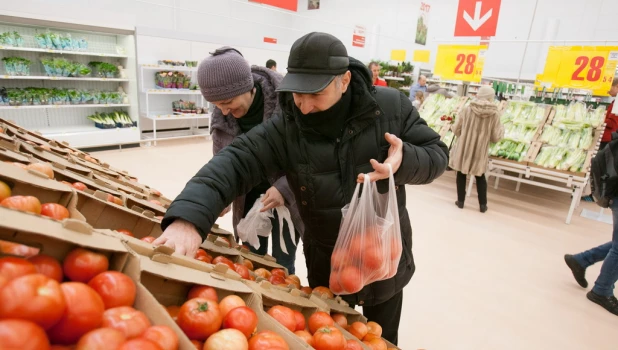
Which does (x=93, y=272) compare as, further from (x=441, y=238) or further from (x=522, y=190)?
(x=522, y=190)

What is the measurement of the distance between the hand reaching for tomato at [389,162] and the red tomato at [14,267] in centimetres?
87

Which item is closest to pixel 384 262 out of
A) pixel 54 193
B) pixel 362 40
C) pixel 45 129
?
pixel 54 193

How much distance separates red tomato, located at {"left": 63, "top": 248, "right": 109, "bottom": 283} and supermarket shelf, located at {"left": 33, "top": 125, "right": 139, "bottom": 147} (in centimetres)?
609

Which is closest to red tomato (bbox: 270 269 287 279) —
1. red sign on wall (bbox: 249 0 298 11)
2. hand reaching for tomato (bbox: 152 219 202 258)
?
hand reaching for tomato (bbox: 152 219 202 258)

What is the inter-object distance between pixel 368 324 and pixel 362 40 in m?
9.35

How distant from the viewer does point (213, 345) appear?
73cm

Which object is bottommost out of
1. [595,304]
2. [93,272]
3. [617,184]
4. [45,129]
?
[595,304]

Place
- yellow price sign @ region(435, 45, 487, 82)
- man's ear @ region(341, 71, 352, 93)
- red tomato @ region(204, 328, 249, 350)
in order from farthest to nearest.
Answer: yellow price sign @ region(435, 45, 487, 82) < man's ear @ region(341, 71, 352, 93) < red tomato @ region(204, 328, 249, 350)

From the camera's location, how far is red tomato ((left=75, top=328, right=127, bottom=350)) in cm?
54

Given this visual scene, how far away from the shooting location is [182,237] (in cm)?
111

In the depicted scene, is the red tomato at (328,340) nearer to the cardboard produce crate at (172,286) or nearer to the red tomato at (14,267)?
the cardboard produce crate at (172,286)

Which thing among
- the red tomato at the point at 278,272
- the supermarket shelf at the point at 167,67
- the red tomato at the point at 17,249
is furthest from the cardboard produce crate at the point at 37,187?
the supermarket shelf at the point at 167,67

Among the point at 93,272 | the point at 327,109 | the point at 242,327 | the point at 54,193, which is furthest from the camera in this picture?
the point at 327,109

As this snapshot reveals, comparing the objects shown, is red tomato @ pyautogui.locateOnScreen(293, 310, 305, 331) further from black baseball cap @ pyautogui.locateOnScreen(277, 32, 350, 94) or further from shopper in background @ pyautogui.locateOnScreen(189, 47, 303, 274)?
shopper in background @ pyautogui.locateOnScreen(189, 47, 303, 274)
